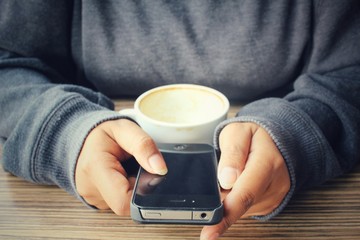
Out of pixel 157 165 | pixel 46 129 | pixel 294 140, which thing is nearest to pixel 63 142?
pixel 46 129

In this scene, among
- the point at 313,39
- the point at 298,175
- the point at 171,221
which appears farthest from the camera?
the point at 313,39

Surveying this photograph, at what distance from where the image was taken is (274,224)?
1.32ft

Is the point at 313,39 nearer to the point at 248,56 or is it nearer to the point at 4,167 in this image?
the point at 248,56

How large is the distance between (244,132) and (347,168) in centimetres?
16

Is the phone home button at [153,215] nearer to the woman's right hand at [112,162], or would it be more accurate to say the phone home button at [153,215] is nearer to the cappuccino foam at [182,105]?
the woman's right hand at [112,162]

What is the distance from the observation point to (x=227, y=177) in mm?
384

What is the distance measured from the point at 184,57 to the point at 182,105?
0.14 metres

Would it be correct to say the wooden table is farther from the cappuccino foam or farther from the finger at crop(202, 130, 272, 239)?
the cappuccino foam

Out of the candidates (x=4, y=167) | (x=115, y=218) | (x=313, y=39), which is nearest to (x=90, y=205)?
(x=115, y=218)

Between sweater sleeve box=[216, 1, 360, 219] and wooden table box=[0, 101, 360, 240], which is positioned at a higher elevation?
sweater sleeve box=[216, 1, 360, 219]

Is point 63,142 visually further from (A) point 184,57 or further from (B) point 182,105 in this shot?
(A) point 184,57

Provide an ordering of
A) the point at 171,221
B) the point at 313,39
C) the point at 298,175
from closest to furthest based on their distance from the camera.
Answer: the point at 171,221, the point at 298,175, the point at 313,39

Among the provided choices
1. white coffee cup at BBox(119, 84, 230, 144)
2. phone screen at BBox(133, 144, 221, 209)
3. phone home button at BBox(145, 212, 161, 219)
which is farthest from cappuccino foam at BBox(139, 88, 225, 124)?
phone home button at BBox(145, 212, 161, 219)

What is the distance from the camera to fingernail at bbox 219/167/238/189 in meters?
0.38
